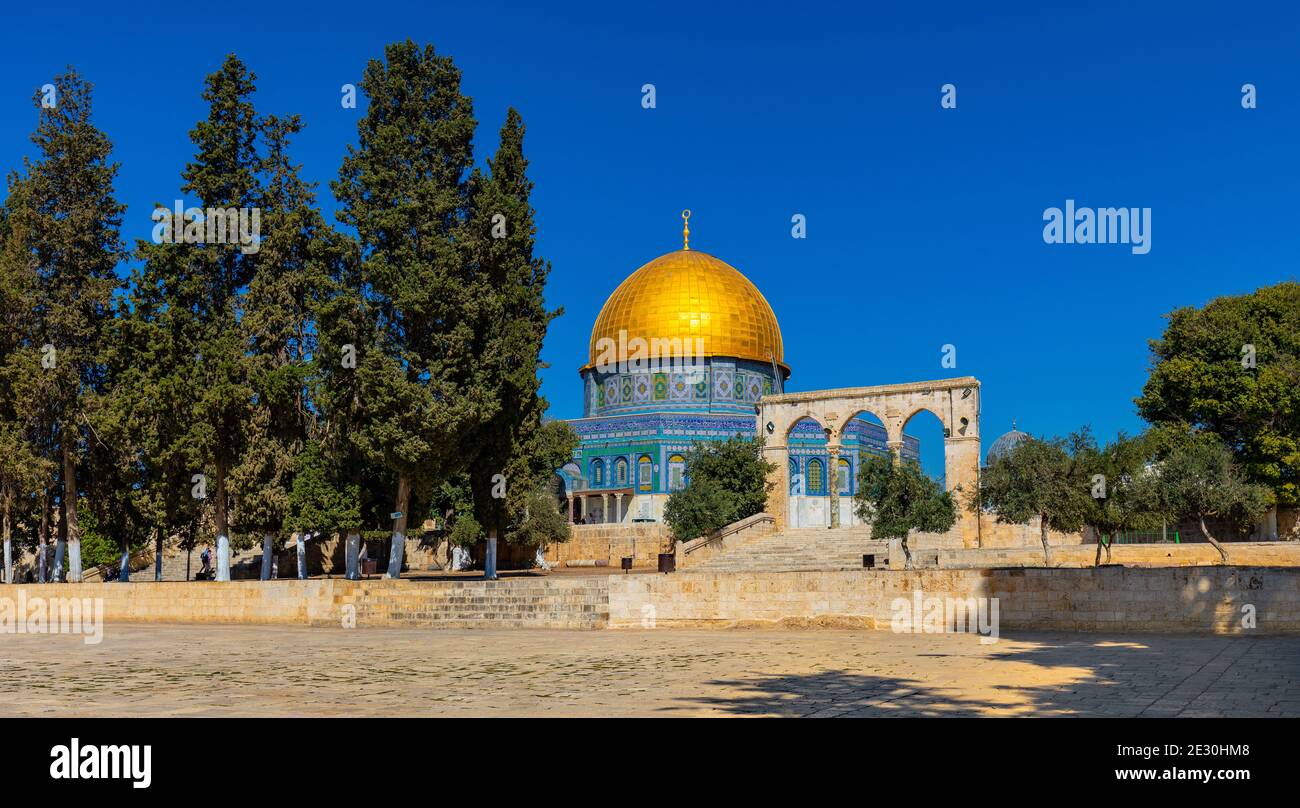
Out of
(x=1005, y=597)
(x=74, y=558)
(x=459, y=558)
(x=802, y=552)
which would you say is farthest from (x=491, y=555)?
(x=1005, y=597)

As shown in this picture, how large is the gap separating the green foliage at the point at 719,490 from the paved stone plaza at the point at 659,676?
45.5ft

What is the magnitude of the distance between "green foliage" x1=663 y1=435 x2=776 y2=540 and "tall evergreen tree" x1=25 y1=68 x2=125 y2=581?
15.2m

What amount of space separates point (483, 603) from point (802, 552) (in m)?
12.1

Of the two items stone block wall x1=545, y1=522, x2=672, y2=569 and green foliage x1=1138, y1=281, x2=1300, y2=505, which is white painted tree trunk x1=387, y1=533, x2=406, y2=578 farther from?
green foliage x1=1138, y1=281, x2=1300, y2=505

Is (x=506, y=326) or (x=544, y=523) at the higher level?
(x=506, y=326)

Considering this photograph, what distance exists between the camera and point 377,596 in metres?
19.4

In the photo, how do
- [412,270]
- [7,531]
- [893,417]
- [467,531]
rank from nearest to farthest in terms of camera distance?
[412,270] < [7,531] < [467,531] < [893,417]

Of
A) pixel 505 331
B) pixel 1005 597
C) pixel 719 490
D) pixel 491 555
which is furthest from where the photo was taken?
pixel 719 490

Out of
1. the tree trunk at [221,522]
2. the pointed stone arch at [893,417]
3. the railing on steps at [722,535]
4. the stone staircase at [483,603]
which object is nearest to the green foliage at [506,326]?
the stone staircase at [483,603]

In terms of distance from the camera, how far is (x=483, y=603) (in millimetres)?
18875

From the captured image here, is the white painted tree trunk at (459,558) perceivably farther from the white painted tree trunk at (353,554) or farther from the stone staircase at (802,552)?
the white painted tree trunk at (353,554)

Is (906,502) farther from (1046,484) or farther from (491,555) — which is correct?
(491,555)

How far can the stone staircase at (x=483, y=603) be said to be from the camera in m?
18.4

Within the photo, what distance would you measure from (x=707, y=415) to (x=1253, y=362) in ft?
70.4
